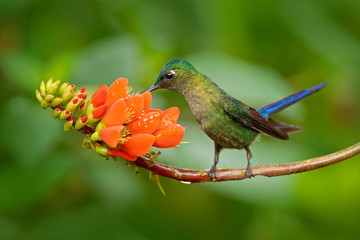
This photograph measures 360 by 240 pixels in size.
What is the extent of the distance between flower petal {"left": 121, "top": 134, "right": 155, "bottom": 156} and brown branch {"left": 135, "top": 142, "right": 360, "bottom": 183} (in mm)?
65

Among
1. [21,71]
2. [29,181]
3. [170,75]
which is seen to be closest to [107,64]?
[21,71]

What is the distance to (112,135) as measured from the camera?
1538 millimetres

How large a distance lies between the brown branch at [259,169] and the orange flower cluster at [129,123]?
74 mm

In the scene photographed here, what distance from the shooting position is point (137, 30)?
13.0 ft

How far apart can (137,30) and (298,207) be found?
70.3 inches

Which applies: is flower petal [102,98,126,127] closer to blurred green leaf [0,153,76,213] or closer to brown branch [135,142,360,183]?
brown branch [135,142,360,183]

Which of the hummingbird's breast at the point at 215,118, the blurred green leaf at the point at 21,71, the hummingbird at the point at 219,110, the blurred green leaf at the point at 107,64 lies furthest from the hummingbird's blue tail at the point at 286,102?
the blurred green leaf at the point at 21,71

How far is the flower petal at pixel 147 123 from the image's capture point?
1611mm

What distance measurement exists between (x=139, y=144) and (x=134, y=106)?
12 cm

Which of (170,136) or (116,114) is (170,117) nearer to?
(170,136)

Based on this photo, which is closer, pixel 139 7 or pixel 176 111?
pixel 176 111

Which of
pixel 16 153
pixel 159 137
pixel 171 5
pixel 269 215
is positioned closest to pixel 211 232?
pixel 269 215

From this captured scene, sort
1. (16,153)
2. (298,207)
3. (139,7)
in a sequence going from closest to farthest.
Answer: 1. (16,153)
2. (298,207)
3. (139,7)

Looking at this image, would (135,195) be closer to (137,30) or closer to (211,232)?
(211,232)
